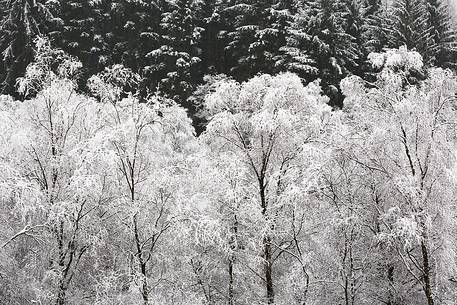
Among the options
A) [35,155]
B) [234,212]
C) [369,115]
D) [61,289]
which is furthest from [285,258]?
[35,155]

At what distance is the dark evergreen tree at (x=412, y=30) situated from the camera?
37.4 metres

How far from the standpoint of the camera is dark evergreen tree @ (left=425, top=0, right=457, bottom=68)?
3925cm

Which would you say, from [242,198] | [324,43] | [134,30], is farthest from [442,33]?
[242,198]

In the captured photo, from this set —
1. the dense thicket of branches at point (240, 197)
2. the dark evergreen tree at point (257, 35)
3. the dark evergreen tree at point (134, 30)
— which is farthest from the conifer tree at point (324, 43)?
the dense thicket of branches at point (240, 197)

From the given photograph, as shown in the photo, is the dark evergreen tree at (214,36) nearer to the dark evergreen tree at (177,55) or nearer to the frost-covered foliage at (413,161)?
the dark evergreen tree at (177,55)

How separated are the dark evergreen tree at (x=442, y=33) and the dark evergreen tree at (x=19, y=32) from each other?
103 feet

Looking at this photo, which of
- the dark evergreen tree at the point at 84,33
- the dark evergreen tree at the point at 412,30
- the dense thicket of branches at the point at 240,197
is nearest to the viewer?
the dense thicket of branches at the point at 240,197

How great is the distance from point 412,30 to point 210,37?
17.1 metres

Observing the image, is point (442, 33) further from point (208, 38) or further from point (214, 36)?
point (208, 38)

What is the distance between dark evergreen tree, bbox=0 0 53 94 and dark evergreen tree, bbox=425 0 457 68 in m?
31.5

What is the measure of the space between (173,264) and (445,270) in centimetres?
881

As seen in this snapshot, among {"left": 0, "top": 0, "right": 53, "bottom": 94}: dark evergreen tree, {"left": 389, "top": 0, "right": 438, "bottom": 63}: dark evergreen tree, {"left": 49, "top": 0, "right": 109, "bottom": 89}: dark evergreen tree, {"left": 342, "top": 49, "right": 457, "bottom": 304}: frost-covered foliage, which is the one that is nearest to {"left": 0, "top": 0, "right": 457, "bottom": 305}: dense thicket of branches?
{"left": 342, "top": 49, "right": 457, "bottom": 304}: frost-covered foliage

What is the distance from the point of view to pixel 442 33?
4144cm

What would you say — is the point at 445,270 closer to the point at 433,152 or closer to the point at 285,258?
the point at 433,152
